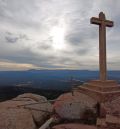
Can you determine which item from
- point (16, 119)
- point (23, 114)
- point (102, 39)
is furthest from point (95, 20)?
point (16, 119)

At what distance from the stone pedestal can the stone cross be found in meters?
0.44

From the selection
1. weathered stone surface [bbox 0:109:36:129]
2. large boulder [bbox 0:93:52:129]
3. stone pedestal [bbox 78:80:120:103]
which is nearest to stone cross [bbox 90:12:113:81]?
stone pedestal [bbox 78:80:120:103]

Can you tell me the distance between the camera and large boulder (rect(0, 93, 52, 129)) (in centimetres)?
608

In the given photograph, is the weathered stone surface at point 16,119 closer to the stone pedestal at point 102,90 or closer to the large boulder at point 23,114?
the large boulder at point 23,114

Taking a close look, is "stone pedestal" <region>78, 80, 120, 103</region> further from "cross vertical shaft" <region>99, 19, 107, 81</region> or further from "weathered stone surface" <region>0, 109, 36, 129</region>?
"weathered stone surface" <region>0, 109, 36, 129</region>

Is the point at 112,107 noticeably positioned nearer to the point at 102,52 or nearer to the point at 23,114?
the point at 23,114

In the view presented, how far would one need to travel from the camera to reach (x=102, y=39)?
9820mm

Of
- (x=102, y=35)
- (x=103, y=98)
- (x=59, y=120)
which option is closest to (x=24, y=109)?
(x=59, y=120)

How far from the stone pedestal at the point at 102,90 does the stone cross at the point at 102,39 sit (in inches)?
17.4

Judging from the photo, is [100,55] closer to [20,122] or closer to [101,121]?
[101,121]

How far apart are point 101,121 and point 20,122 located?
7.58ft

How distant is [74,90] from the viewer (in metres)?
9.61

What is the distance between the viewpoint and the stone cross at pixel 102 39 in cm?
943

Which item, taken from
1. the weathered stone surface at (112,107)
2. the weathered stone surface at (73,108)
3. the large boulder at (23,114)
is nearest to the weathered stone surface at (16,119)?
the large boulder at (23,114)
